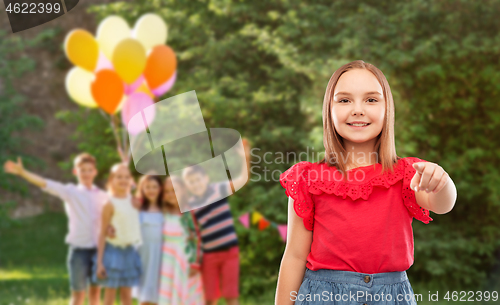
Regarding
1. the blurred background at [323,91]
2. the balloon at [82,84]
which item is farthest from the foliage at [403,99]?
the balloon at [82,84]

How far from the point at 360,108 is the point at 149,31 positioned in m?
3.19

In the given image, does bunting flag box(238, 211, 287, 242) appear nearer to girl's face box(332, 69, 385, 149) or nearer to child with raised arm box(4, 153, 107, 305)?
child with raised arm box(4, 153, 107, 305)

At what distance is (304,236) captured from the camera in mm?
987

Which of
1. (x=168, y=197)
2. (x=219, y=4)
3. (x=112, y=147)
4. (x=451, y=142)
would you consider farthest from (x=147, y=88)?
(x=451, y=142)

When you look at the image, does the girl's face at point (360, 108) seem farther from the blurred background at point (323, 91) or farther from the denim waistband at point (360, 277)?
the blurred background at point (323, 91)

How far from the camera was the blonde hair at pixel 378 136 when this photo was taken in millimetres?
954

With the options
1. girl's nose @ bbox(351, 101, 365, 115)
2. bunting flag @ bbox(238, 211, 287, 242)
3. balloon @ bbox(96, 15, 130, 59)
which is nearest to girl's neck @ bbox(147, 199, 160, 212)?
balloon @ bbox(96, 15, 130, 59)

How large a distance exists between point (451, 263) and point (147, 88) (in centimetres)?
287

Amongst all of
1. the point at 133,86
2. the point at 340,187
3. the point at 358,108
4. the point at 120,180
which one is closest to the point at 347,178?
the point at 340,187

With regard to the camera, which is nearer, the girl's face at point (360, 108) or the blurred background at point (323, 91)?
the girl's face at point (360, 108)

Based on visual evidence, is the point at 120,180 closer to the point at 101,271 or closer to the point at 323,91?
the point at 101,271

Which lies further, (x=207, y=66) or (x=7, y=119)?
(x=7, y=119)

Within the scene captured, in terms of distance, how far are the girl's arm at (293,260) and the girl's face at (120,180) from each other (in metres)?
2.14

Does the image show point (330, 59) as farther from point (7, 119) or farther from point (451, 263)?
point (7, 119)
